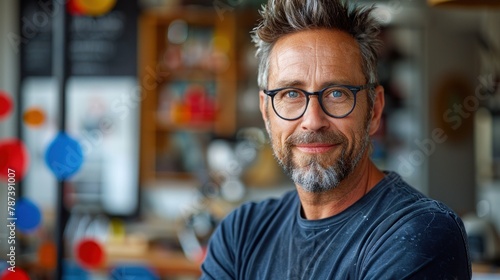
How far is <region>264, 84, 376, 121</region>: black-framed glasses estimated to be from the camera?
1367mm

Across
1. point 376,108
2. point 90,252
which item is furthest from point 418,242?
point 90,252

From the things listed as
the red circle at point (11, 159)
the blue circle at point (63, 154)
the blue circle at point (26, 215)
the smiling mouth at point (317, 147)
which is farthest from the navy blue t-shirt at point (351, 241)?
the blue circle at point (26, 215)

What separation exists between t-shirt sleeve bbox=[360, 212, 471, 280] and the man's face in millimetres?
168

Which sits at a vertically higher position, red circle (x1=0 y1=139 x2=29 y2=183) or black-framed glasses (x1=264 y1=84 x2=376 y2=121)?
black-framed glasses (x1=264 y1=84 x2=376 y2=121)

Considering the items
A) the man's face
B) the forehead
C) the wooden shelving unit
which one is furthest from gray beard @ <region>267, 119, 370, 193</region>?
the wooden shelving unit

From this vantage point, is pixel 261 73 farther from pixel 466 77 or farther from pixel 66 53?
pixel 466 77

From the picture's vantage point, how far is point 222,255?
5.09 feet

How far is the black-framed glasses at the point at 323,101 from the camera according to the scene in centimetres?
137

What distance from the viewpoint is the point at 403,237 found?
1.23 meters

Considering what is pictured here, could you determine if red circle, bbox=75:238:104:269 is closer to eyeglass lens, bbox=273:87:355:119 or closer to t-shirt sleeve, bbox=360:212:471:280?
eyeglass lens, bbox=273:87:355:119

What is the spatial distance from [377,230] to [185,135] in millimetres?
4286

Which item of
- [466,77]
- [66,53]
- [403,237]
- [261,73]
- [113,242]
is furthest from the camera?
[466,77]

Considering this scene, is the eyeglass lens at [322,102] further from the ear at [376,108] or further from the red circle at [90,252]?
the red circle at [90,252]

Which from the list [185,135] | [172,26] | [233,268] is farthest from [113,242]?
[233,268]
